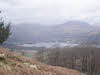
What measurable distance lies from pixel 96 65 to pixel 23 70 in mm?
→ 51762

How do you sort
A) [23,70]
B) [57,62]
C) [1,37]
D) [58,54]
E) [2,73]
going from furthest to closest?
[58,54] → [57,62] → [1,37] → [23,70] → [2,73]

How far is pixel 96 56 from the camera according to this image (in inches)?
2562

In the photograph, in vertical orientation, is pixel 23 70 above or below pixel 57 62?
above

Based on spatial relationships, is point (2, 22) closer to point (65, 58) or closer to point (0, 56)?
point (0, 56)

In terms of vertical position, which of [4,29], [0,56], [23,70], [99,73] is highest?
[4,29]

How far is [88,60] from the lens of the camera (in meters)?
61.6

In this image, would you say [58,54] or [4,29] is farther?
[58,54]

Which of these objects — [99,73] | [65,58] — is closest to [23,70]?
[99,73]

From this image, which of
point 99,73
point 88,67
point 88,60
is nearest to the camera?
point 99,73

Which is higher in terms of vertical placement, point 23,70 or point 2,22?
point 2,22

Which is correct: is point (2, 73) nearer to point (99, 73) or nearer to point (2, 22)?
point (2, 22)

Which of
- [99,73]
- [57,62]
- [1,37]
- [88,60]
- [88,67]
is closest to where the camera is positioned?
[1,37]

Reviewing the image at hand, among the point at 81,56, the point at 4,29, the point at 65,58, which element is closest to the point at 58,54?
the point at 65,58

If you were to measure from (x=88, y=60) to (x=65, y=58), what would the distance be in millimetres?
9940
